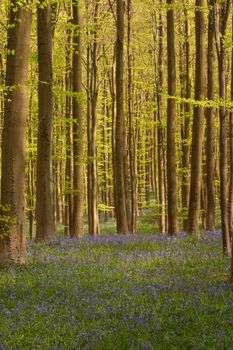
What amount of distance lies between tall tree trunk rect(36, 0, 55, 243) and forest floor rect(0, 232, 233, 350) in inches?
71.2

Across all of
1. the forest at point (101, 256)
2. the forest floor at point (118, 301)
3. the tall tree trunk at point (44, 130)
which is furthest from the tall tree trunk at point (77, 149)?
the forest floor at point (118, 301)

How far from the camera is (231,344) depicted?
18.6 ft

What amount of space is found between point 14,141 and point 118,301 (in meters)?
4.91

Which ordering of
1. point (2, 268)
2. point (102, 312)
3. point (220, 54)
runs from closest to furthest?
point (102, 312)
point (2, 268)
point (220, 54)

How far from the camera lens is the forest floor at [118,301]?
19.4ft

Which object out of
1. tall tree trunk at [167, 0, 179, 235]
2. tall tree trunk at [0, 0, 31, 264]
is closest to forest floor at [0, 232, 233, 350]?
tall tree trunk at [0, 0, 31, 264]

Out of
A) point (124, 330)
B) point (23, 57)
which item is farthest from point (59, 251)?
point (124, 330)

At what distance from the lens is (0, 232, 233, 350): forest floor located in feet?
19.4

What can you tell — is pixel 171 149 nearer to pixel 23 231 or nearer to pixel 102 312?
pixel 23 231

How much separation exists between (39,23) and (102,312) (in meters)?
9.65

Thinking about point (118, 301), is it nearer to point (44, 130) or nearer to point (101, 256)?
point (101, 256)

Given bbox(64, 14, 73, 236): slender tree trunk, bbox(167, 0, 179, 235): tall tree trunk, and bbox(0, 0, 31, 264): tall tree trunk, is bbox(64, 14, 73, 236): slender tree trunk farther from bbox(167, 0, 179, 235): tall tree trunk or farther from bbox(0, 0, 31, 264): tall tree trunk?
bbox(0, 0, 31, 264): tall tree trunk

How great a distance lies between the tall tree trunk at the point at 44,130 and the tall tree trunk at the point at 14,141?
2.81 meters

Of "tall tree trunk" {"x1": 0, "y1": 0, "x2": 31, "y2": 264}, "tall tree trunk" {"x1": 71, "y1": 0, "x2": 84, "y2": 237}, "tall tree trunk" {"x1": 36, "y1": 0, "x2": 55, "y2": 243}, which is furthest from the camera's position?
"tall tree trunk" {"x1": 71, "y1": 0, "x2": 84, "y2": 237}
